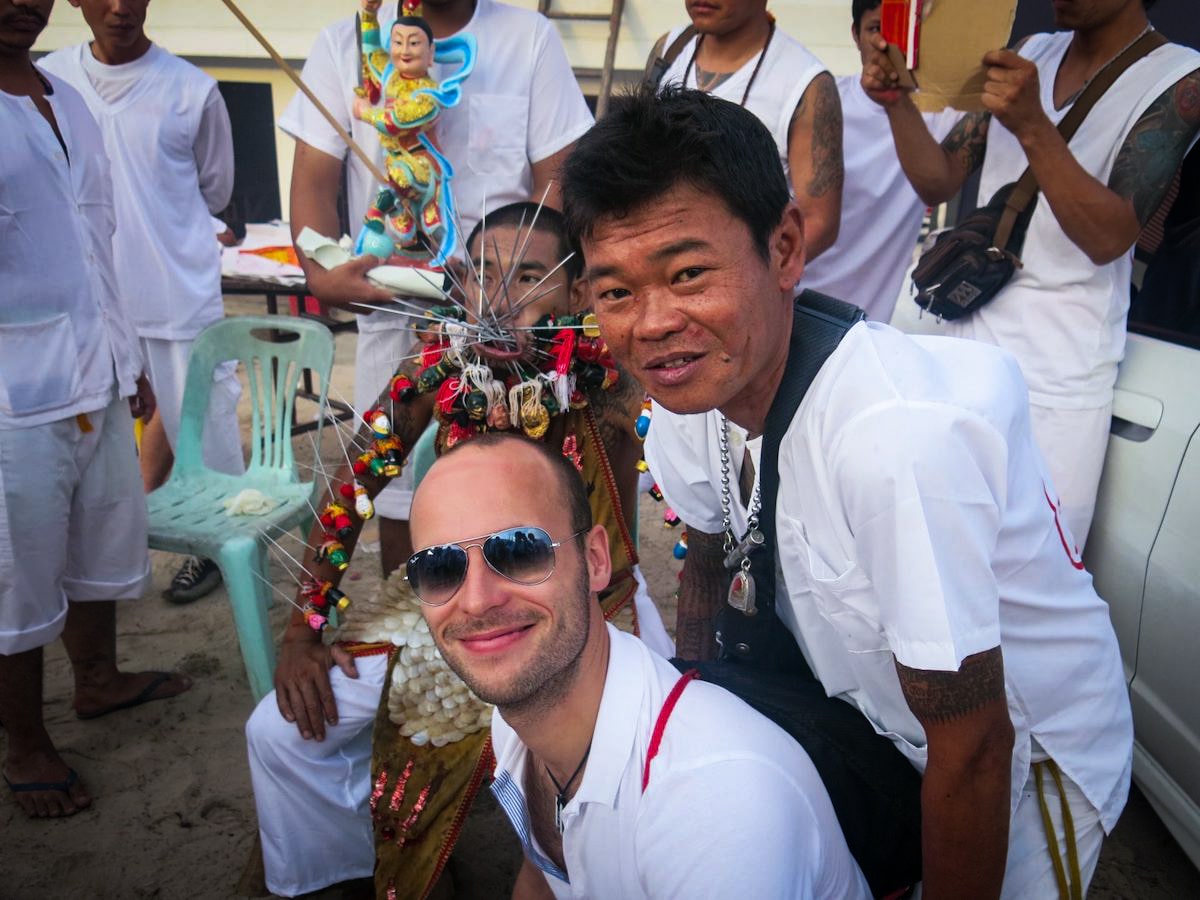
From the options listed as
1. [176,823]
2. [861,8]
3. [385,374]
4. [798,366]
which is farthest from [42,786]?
[861,8]

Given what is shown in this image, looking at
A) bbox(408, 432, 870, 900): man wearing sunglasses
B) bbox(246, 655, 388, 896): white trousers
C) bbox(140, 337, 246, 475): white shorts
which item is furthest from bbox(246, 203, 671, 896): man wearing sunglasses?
bbox(140, 337, 246, 475): white shorts

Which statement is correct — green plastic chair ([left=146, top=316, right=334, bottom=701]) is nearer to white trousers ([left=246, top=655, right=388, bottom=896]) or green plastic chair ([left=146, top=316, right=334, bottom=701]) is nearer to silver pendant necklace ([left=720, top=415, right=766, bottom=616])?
white trousers ([left=246, top=655, right=388, bottom=896])

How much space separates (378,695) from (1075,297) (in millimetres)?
2132

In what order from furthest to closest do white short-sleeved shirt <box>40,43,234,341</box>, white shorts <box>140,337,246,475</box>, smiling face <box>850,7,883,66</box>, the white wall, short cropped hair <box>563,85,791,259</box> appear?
the white wall
white shorts <box>140,337,246,475</box>
white short-sleeved shirt <box>40,43,234,341</box>
smiling face <box>850,7,883,66</box>
short cropped hair <box>563,85,791,259</box>

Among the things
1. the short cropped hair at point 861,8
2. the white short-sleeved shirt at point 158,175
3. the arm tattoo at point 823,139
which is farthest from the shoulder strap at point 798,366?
the white short-sleeved shirt at point 158,175

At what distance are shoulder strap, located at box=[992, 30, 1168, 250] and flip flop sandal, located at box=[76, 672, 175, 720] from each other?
3216 mm

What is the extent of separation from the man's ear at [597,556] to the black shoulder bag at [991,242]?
1.46 metres

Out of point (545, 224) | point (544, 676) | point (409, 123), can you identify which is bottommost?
point (544, 676)

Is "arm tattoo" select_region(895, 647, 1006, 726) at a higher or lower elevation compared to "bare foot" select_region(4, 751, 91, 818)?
higher

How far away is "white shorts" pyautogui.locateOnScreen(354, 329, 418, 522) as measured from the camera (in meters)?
3.24

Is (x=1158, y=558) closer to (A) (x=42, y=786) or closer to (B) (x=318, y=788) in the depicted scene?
(B) (x=318, y=788)

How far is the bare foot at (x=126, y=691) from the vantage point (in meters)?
3.19

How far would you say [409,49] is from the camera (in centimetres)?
283

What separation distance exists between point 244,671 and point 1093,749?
3012 millimetres
